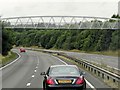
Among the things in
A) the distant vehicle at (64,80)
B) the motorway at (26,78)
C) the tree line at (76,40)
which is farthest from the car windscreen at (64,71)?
the tree line at (76,40)

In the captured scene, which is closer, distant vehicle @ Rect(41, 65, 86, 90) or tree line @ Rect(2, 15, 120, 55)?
distant vehicle @ Rect(41, 65, 86, 90)

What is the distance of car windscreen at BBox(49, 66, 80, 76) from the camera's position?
52.1 feet

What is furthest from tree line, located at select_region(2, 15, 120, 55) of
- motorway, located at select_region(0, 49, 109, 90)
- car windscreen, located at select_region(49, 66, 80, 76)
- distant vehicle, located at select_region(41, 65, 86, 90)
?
distant vehicle, located at select_region(41, 65, 86, 90)

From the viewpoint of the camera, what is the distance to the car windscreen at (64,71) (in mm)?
15870

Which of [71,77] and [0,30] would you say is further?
[0,30]

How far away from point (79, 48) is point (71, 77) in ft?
425

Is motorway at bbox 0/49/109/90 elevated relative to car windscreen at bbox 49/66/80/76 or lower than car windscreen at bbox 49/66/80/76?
lower

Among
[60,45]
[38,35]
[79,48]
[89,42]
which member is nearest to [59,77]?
[89,42]

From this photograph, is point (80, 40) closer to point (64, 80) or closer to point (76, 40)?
point (76, 40)

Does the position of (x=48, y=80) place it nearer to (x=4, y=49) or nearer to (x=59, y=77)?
(x=59, y=77)

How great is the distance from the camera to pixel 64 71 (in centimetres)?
1608

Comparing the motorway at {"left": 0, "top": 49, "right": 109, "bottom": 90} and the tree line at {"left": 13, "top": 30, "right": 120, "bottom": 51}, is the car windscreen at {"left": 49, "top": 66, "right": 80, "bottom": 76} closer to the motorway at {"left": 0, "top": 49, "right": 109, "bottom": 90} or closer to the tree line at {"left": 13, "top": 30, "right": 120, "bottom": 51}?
the motorway at {"left": 0, "top": 49, "right": 109, "bottom": 90}

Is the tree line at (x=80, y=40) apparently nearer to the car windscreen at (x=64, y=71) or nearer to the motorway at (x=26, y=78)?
the motorway at (x=26, y=78)

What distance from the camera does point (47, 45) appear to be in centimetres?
18075
